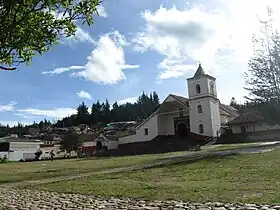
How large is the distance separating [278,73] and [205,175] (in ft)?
66.3

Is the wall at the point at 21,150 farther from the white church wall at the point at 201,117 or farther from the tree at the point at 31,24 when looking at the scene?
the tree at the point at 31,24

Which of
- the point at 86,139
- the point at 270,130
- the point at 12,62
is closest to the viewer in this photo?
the point at 12,62

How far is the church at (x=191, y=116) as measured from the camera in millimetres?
56406

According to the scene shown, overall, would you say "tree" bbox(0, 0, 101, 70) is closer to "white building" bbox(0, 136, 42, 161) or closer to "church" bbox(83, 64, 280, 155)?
"church" bbox(83, 64, 280, 155)

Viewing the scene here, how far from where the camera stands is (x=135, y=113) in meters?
147

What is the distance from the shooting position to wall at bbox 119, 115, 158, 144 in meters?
61.3

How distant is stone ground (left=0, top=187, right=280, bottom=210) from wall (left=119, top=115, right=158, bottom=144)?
5042 cm

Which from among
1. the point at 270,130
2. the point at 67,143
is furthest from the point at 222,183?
the point at 67,143

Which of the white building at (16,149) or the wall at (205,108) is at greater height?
the wall at (205,108)

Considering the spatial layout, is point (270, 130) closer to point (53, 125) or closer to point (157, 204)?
point (157, 204)

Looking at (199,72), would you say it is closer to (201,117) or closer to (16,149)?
(201,117)

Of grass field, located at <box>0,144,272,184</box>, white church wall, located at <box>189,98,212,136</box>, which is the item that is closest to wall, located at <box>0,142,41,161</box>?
white church wall, located at <box>189,98,212,136</box>

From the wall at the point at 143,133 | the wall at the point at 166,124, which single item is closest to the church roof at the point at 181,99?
the wall at the point at 166,124

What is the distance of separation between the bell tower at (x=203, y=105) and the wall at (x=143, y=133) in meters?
7.10
